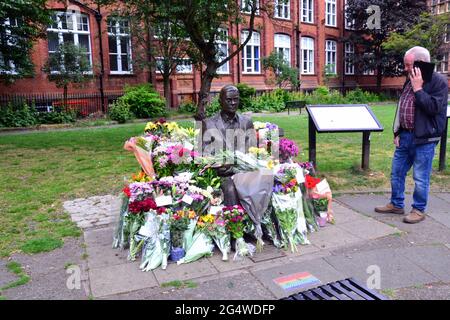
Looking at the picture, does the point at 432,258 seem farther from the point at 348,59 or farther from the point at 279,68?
the point at 348,59

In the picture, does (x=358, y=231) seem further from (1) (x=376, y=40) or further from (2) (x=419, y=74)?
(1) (x=376, y=40)

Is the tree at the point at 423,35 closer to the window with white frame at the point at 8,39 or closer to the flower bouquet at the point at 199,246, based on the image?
the window with white frame at the point at 8,39

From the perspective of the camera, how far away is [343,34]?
35.9 meters

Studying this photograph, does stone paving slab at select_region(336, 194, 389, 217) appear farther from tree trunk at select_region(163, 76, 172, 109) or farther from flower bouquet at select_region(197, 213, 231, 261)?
tree trunk at select_region(163, 76, 172, 109)

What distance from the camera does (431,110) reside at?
4723 mm

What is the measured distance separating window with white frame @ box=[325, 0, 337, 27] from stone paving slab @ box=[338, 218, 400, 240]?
1286 inches

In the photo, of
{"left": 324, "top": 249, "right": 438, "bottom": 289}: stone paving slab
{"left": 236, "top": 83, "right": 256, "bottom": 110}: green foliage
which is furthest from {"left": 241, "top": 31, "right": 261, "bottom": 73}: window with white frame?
{"left": 324, "top": 249, "right": 438, "bottom": 289}: stone paving slab

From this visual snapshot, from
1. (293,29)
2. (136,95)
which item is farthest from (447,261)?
(293,29)

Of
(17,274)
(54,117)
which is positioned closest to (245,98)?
(54,117)

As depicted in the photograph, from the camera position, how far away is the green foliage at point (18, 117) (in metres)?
16.3

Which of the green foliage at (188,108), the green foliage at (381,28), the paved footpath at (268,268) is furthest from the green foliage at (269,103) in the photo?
the paved footpath at (268,268)

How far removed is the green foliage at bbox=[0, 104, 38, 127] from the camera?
16281 mm

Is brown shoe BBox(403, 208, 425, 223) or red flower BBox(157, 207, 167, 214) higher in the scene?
red flower BBox(157, 207, 167, 214)

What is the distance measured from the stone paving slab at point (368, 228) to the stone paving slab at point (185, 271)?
182cm
